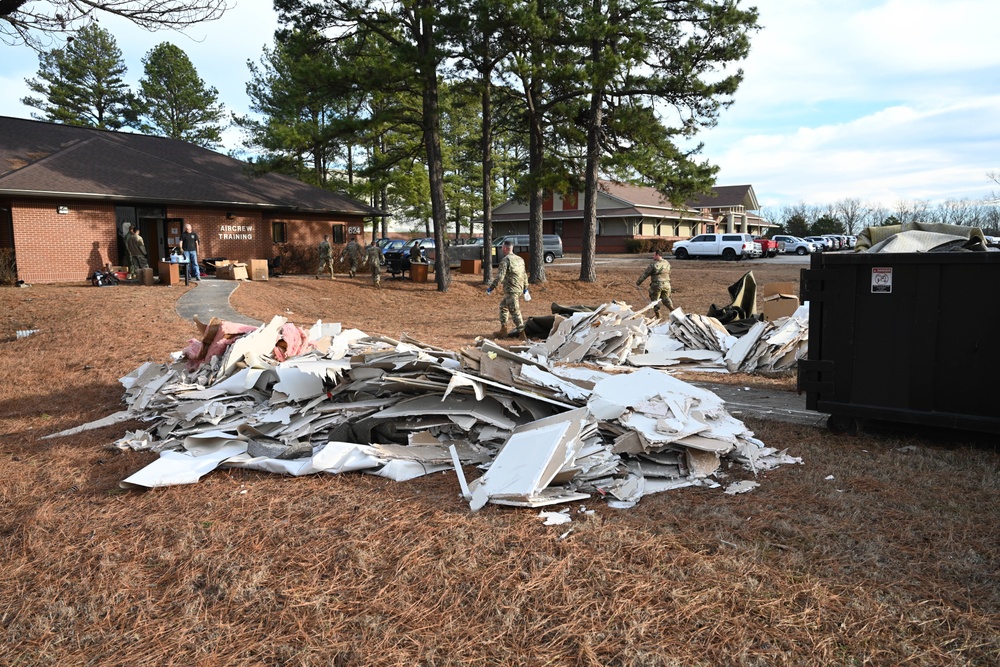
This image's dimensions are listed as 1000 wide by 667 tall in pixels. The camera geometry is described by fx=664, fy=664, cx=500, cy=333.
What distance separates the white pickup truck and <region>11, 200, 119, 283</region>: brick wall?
106 ft

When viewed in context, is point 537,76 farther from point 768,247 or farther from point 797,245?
point 797,245

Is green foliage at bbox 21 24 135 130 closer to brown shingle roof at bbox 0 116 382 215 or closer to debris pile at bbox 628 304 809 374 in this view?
brown shingle roof at bbox 0 116 382 215

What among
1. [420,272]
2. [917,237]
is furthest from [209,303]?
[917,237]

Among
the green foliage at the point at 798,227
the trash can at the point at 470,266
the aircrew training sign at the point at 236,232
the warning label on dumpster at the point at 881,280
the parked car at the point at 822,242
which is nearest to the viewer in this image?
the warning label on dumpster at the point at 881,280

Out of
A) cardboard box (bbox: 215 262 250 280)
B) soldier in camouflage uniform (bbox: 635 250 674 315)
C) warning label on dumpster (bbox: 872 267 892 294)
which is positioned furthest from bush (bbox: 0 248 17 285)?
warning label on dumpster (bbox: 872 267 892 294)

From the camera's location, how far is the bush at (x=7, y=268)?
18.6 m

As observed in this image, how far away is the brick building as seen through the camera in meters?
20.3

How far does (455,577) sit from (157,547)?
5.91ft

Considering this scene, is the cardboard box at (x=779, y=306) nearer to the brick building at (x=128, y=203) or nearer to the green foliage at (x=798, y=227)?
the brick building at (x=128, y=203)

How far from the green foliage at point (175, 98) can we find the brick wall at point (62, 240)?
74.1ft

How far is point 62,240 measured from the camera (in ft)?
68.7

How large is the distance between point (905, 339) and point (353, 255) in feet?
72.7

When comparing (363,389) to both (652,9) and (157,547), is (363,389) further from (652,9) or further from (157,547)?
(652,9)

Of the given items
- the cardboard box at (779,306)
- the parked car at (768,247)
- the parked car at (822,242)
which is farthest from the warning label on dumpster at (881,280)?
the parked car at (822,242)
